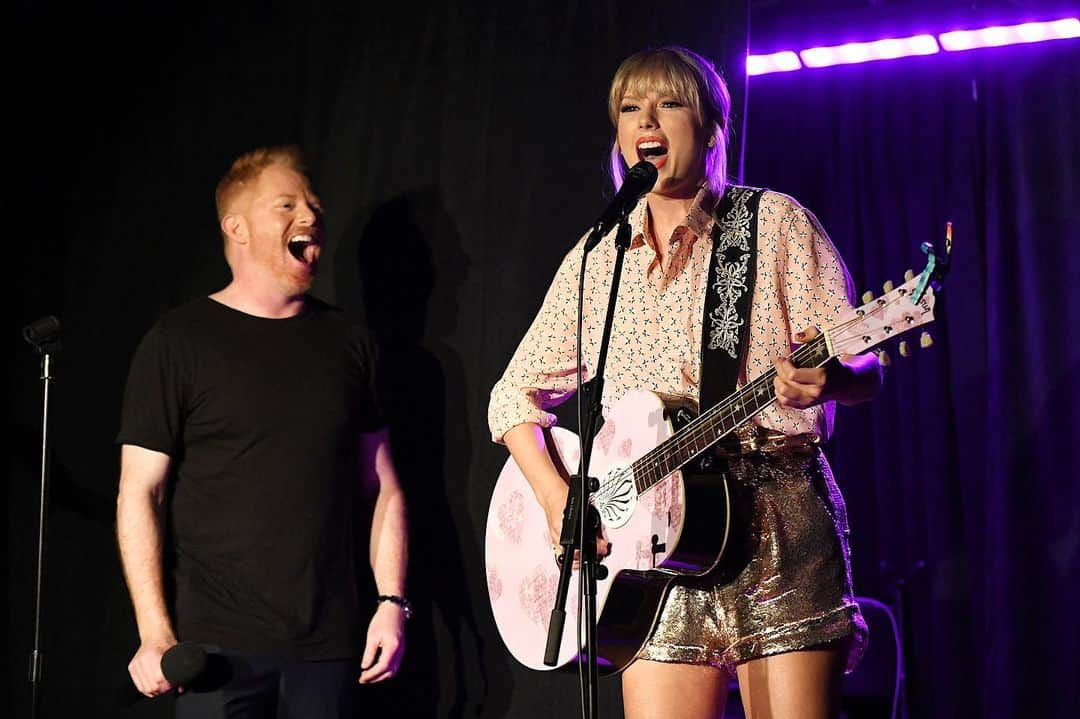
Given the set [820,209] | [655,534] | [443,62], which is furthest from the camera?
[820,209]

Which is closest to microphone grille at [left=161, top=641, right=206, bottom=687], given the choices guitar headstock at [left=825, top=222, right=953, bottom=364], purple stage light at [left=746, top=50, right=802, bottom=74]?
guitar headstock at [left=825, top=222, right=953, bottom=364]

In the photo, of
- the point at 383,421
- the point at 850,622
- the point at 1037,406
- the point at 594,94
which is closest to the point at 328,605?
the point at 383,421

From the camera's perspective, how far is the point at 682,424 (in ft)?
8.13

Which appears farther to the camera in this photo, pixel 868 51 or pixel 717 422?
pixel 868 51

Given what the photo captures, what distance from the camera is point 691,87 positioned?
8.79 feet

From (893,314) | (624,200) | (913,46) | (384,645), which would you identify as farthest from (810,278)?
(913,46)

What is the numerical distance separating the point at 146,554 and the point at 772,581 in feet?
5.31

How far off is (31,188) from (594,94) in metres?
1.97

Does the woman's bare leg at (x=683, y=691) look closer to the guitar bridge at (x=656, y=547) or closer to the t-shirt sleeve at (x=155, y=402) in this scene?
the guitar bridge at (x=656, y=547)

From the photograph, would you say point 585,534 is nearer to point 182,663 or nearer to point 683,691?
point 683,691

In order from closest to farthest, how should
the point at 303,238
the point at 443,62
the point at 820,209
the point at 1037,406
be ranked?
the point at 303,238 < the point at 443,62 < the point at 1037,406 < the point at 820,209

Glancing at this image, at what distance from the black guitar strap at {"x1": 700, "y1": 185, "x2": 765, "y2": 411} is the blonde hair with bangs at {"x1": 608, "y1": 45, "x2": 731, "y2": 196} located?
17 centimetres

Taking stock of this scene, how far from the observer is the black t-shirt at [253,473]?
292 centimetres

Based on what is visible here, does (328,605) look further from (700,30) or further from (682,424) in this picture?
(700,30)
